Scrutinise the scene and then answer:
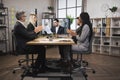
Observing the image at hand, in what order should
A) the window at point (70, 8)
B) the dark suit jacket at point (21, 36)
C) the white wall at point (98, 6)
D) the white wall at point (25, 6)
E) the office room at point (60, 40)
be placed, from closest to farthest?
the dark suit jacket at point (21, 36) < the office room at point (60, 40) < the white wall at point (98, 6) < the white wall at point (25, 6) < the window at point (70, 8)

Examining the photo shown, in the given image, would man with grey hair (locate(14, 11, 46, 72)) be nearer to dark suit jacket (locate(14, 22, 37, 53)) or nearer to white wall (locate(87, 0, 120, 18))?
dark suit jacket (locate(14, 22, 37, 53))

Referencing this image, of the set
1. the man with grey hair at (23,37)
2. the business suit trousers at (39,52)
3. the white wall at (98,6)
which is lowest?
the business suit trousers at (39,52)

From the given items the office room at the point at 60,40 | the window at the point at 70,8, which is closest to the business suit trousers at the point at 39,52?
the office room at the point at 60,40

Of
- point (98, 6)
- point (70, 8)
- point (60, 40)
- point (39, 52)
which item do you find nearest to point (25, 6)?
point (70, 8)

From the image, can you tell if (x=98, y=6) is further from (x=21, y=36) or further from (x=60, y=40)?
(x=21, y=36)

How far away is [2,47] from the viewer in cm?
633

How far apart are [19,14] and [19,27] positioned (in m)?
0.43

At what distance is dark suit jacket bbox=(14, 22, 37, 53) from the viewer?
335 cm

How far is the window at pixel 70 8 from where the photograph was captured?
7395 mm

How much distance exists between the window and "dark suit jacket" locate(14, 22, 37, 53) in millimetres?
4335

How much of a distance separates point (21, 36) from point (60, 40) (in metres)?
0.82

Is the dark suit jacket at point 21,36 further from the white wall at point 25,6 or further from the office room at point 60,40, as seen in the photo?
the white wall at point 25,6

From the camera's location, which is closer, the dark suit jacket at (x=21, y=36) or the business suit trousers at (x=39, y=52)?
the dark suit jacket at (x=21, y=36)

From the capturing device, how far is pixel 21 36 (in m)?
3.42
